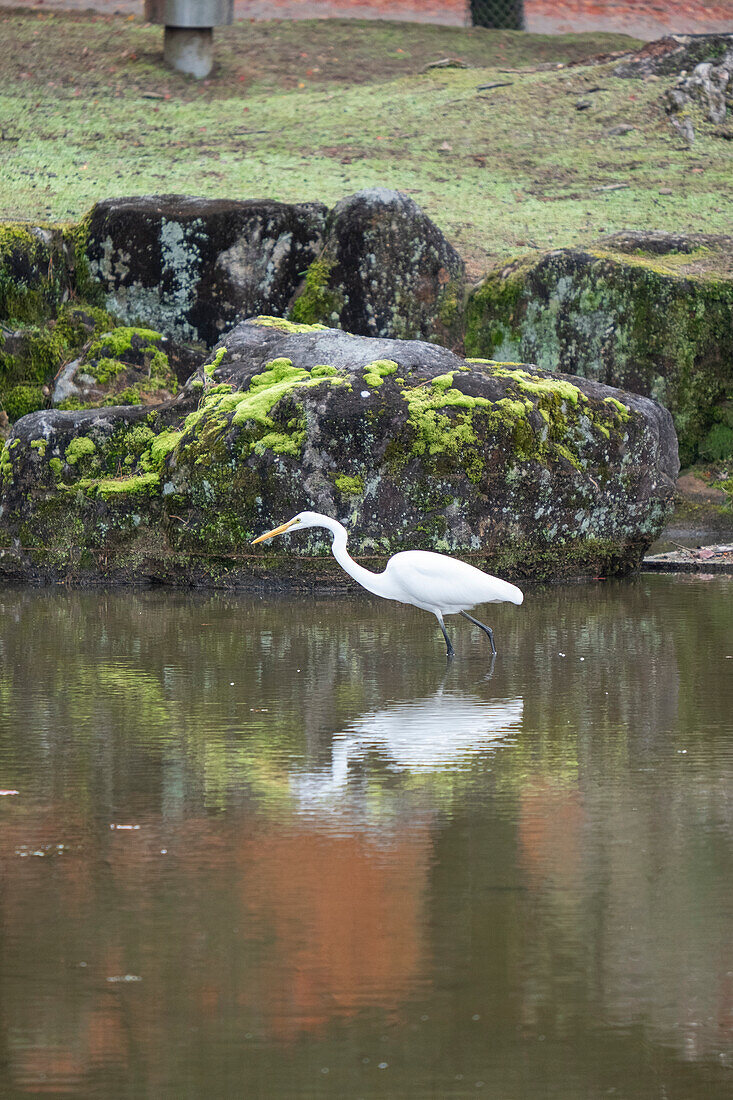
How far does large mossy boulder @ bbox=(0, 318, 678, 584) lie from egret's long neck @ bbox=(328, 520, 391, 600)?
1.47 metres

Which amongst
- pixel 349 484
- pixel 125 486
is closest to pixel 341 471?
pixel 349 484

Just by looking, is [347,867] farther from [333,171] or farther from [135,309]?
[333,171]

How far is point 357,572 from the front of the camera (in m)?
9.30

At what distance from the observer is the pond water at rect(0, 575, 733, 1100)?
380 centimetres

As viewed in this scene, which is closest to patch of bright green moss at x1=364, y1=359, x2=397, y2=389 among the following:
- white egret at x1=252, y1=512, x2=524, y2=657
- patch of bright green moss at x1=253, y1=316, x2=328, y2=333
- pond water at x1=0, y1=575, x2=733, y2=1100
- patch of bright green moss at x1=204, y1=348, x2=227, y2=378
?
patch of bright green moss at x1=253, y1=316, x2=328, y2=333

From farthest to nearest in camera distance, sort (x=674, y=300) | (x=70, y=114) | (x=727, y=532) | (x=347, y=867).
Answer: (x=70, y=114) < (x=674, y=300) < (x=727, y=532) < (x=347, y=867)

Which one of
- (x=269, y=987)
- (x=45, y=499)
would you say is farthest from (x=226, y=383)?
(x=269, y=987)

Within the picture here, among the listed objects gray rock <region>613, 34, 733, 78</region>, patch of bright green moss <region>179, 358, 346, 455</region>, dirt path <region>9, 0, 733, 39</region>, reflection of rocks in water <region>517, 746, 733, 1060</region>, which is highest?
dirt path <region>9, 0, 733, 39</region>

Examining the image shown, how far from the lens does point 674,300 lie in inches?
584

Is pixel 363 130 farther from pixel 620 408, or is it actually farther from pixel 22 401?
pixel 620 408

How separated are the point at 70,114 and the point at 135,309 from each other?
26.0ft

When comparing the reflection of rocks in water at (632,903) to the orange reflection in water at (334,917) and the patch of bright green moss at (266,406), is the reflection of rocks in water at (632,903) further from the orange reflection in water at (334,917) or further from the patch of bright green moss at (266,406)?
the patch of bright green moss at (266,406)

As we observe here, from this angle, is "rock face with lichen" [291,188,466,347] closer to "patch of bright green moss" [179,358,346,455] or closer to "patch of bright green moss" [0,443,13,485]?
"patch of bright green moss" [179,358,346,455]

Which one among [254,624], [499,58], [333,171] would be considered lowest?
[254,624]
